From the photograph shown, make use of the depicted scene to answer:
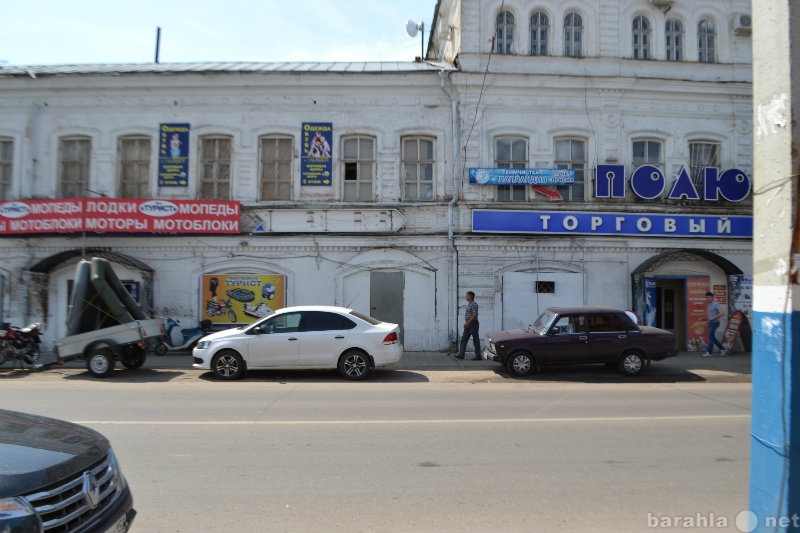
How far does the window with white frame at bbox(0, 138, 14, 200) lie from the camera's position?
1667cm

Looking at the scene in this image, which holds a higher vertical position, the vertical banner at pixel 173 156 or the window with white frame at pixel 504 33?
the window with white frame at pixel 504 33

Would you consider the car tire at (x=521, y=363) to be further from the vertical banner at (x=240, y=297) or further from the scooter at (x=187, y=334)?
the scooter at (x=187, y=334)

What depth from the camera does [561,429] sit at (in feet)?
23.2

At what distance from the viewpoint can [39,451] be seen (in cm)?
325

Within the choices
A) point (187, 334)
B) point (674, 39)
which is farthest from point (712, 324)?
point (187, 334)

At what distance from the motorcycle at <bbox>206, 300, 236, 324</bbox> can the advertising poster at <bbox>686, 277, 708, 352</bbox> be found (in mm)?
13549

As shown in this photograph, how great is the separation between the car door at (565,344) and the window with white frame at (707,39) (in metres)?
11.1

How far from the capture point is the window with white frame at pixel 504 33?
54.1 ft

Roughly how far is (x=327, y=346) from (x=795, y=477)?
30.2 feet

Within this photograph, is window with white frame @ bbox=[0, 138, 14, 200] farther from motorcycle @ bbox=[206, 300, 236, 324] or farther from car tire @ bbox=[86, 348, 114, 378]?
car tire @ bbox=[86, 348, 114, 378]

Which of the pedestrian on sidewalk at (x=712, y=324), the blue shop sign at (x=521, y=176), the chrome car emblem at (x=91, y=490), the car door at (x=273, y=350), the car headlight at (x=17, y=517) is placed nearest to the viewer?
the car headlight at (x=17, y=517)

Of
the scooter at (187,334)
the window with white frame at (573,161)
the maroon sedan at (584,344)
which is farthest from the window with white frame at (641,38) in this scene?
the scooter at (187,334)

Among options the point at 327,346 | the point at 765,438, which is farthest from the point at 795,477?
the point at 327,346

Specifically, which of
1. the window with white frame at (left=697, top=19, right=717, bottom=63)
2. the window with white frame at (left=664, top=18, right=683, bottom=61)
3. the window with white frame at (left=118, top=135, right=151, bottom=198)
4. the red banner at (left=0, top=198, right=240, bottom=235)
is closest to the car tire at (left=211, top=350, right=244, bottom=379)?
the red banner at (left=0, top=198, right=240, bottom=235)
